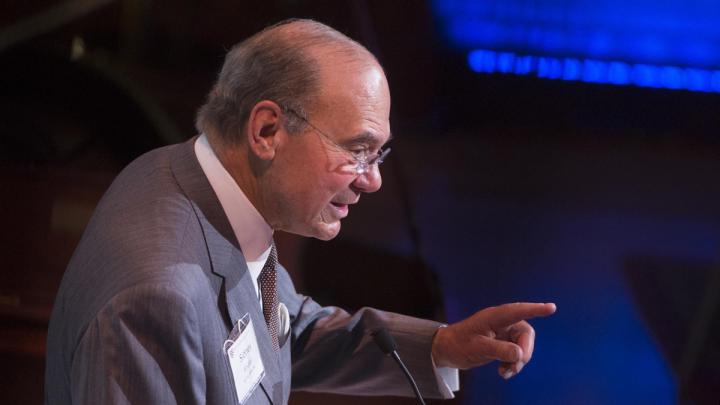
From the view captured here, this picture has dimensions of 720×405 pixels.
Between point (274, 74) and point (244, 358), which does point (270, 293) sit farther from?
point (274, 74)

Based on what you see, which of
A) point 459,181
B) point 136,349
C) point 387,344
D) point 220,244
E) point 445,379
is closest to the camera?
point 136,349

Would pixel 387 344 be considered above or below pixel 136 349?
below

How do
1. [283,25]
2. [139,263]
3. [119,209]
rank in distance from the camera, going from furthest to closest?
[283,25]
[119,209]
[139,263]

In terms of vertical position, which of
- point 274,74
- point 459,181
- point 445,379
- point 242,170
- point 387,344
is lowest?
point 459,181

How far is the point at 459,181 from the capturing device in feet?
8.98

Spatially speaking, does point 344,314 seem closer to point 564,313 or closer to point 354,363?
point 354,363

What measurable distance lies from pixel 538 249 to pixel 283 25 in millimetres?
1558

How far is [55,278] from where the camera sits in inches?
102

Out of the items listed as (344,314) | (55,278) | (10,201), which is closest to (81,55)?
(10,201)

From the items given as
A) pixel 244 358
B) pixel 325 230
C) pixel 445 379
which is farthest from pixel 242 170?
pixel 445 379

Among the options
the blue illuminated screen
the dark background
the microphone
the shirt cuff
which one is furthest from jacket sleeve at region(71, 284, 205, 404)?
the blue illuminated screen

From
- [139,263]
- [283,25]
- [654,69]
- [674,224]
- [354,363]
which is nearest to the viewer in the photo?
[139,263]

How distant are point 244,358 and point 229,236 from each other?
0.55ft

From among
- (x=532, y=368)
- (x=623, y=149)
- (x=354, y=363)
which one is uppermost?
(x=354, y=363)
